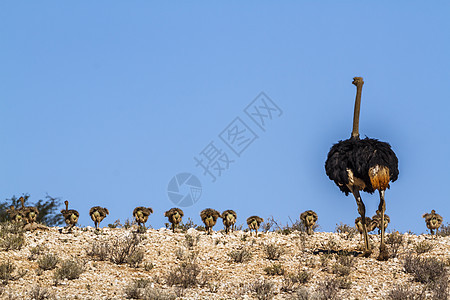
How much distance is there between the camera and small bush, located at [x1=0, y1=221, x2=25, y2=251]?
944 inches

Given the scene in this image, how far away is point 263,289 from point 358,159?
18.7 feet

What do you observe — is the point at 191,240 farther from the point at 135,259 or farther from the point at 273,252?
the point at 273,252

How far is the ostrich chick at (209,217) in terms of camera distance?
90.2 ft

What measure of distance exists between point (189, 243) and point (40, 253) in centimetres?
499

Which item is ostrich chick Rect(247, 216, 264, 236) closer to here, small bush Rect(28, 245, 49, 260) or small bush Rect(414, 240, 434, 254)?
small bush Rect(414, 240, 434, 254)

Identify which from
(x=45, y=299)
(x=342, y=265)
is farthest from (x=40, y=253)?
(x=342, y=265)

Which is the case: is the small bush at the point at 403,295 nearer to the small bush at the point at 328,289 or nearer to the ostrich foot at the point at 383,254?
the small bush at the point at 328,289

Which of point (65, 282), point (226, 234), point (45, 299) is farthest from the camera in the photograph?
point (226, 234)

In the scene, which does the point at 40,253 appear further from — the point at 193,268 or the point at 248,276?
the point at 248,276

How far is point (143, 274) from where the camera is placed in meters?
22.2

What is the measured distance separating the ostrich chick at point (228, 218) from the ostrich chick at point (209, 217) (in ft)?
0.88

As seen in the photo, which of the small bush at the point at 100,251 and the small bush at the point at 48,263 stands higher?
the small bush at the point at 100,251

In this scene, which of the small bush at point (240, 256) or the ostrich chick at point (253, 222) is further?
the ostrich chick at point (253, 222)

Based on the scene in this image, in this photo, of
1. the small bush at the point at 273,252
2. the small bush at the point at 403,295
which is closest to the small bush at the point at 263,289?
the small bush at the point at 273,252
